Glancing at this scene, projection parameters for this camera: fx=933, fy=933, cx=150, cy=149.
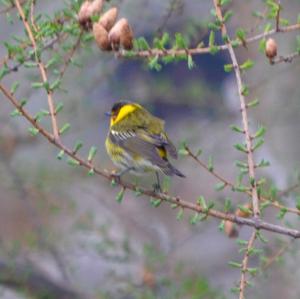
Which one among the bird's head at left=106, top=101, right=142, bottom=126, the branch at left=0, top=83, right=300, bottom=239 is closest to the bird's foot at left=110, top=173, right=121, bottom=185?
the branch at left=0, top=83, right=300, bottom=239

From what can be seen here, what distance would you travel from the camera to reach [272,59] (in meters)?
2.70

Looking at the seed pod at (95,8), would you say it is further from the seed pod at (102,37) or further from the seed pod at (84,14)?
the seed pod at (102,37)

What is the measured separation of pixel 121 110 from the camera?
4.35 m

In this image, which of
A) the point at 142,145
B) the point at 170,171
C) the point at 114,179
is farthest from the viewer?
the point at 142,145

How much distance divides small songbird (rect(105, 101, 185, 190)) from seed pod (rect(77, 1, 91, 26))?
804mm

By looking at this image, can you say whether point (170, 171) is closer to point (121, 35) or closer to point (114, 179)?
point (114, 179)

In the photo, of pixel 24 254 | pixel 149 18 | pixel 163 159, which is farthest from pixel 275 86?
pixel 163 159

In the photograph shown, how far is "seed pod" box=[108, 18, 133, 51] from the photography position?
9.07 feet

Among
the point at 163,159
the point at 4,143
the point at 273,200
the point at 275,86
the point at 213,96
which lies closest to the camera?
the point at 273,200

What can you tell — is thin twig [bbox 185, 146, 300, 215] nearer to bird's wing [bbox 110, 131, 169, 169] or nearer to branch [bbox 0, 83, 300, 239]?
branch [bbox 0, 83, 300, 239]

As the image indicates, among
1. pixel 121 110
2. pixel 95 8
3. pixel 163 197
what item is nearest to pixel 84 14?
pixel 95 8

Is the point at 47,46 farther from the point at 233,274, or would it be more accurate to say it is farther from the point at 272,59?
the point at 233,274

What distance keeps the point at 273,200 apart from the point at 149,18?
2.55 metres

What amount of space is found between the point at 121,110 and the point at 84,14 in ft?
4.38
